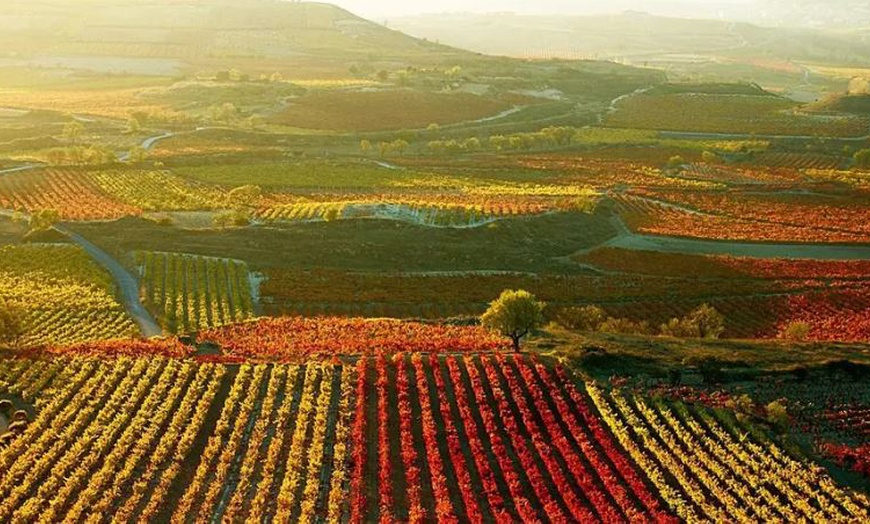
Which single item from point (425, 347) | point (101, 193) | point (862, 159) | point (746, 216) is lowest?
point (746, 216)

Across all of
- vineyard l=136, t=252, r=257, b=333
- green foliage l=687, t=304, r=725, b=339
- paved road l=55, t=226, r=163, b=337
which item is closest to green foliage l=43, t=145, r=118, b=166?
paved road l=55, t=226, r=163, b=337

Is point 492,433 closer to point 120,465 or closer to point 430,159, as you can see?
point 120,465

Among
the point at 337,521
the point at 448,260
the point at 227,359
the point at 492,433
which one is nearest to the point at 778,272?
the point at 448,260

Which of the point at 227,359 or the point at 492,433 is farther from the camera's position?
the point at 227,359

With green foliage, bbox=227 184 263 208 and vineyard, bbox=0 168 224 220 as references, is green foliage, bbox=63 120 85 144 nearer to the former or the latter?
vineyard, bbox=0 168 224 220

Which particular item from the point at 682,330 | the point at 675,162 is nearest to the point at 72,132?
the point at 675,162

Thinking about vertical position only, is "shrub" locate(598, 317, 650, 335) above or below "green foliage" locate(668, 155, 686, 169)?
below

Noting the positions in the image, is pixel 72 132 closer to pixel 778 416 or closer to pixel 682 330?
pixel 682 330
